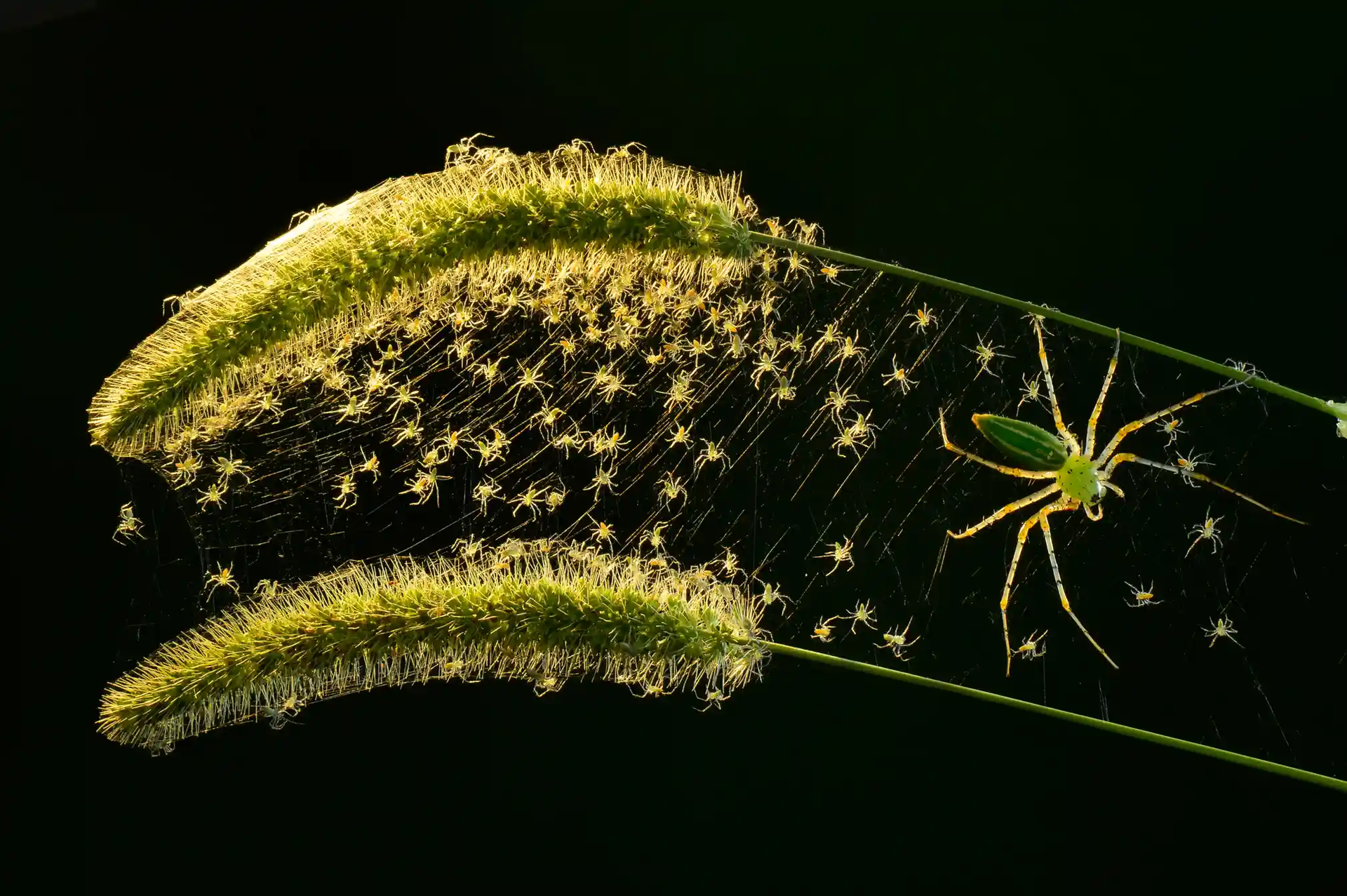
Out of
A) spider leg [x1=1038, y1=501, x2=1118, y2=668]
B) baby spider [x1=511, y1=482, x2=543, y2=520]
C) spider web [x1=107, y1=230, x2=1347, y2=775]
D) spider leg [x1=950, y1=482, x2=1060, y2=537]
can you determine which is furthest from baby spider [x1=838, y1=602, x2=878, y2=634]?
baby spider [x1=511, y1=482, x2=543, y2=520]

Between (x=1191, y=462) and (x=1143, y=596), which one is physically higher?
(x=1191, y=462)

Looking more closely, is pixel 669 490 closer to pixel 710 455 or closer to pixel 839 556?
pixel 710 455

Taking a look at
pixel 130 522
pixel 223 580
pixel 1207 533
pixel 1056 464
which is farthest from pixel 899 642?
pixel 130 522

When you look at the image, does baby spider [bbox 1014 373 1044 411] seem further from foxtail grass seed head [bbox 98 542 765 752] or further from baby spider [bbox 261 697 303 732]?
baby spider [bbox 261 697 303 732]

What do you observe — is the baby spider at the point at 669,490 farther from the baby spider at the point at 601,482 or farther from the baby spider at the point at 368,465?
the baby spider at the point at 368,465

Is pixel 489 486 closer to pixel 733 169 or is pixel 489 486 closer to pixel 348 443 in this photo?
pixel 348 443

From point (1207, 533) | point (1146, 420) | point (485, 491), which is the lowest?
point (485, 491)

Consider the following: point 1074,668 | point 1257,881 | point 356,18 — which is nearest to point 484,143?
point 356,18
